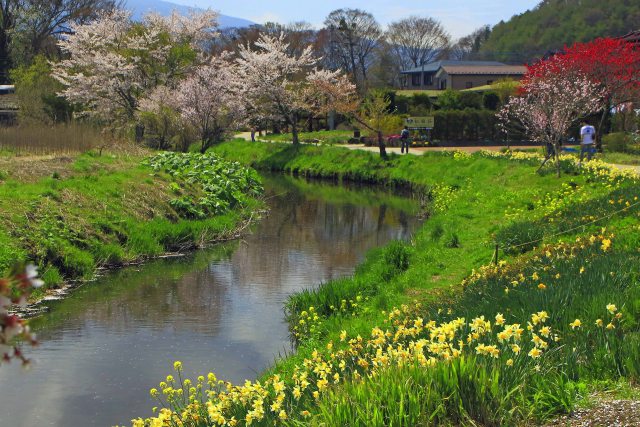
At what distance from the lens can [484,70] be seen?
259ft

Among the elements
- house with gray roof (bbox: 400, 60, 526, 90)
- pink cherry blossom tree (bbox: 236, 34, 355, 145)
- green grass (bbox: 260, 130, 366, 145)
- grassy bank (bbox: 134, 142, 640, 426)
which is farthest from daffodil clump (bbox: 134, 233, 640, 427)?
house with gray roof (bbox: 400, 60, 526, 90)

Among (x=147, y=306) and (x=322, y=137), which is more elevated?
(x=322, y=137)

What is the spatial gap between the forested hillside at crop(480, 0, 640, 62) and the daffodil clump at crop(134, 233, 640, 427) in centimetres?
9609

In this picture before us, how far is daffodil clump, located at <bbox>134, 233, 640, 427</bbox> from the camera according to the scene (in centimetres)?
567

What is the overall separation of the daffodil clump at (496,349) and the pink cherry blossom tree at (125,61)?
120 ft

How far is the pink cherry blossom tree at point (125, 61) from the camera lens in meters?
42.4

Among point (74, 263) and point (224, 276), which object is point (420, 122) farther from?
point (74, 263)

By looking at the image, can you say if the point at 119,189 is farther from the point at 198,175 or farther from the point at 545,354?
the point at 545,354

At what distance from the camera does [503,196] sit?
73.7ft

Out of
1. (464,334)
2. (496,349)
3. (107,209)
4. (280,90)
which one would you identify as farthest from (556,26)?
(496,349)

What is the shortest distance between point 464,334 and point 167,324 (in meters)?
7.88

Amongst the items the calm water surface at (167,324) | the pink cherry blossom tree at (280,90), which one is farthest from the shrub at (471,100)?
the calm water surface at (167,324)

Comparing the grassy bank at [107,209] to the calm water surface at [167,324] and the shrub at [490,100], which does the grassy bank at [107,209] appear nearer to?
the calm water surface at [167,324]

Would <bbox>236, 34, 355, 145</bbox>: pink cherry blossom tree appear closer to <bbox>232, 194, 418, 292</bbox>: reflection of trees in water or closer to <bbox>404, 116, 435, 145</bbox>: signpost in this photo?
<bbox>404, 116, 435, 145</bbox>: signpost
